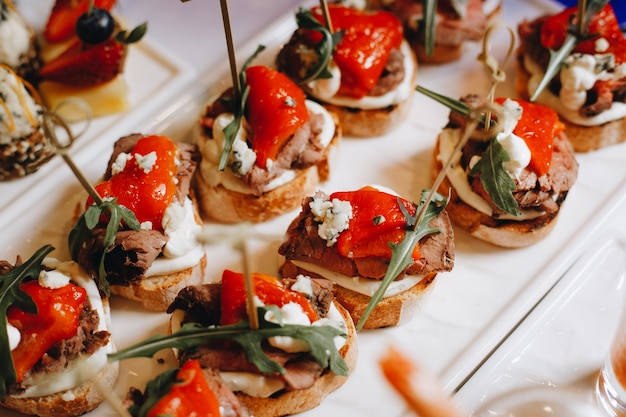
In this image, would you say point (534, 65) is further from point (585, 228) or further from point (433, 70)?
point (585, 228)

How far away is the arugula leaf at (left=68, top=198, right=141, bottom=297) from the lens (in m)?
2.52

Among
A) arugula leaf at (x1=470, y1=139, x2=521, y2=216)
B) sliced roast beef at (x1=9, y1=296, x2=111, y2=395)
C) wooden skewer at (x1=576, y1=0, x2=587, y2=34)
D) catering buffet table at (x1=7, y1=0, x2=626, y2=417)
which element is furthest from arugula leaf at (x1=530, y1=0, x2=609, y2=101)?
sliced roast beef at (x1=9, y1=296, x2=111, y2=395)

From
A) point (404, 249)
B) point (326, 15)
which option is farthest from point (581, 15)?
point (404, 249)

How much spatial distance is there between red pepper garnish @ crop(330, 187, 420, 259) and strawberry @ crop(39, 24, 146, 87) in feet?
4.92

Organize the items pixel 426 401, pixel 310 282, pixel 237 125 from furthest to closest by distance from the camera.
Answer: pixel 237 125
pixel 310 282
pixel 426 401

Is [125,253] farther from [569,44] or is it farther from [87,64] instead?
[569,44]

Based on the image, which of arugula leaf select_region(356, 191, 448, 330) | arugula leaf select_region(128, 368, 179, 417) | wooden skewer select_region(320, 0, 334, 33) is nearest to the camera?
arugula leaf select_region(128, 368, 179, 417)

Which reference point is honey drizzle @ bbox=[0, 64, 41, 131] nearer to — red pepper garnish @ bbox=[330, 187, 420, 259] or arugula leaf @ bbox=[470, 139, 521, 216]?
red pepper garnish @ bbox=[330, 187, 420, 259]

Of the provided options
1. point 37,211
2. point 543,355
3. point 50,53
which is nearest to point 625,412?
point 543,355

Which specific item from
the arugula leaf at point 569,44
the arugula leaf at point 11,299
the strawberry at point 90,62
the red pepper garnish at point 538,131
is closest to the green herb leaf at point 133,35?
the strawberry at point 90,62

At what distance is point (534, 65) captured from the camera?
3.40 metres

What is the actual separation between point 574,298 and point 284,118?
148 cm

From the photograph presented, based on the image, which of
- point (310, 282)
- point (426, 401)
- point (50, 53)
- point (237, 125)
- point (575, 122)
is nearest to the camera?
point (426, 401)

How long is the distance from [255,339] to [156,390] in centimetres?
37
